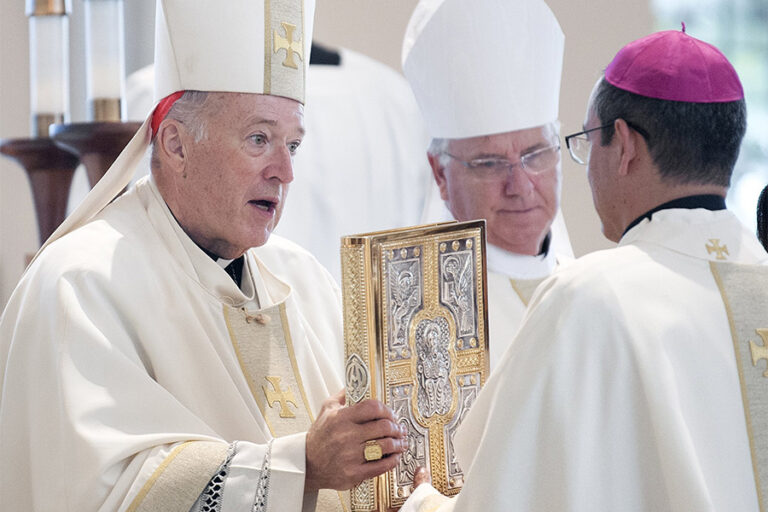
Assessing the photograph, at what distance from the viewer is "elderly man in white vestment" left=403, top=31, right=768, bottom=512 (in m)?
2.38

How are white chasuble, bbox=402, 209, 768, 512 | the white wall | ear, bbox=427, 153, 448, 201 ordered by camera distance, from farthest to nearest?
the white wall < ear, bbox=427, 153, 448, 201 < white chasuble, bbox=402, 209, 768, 512

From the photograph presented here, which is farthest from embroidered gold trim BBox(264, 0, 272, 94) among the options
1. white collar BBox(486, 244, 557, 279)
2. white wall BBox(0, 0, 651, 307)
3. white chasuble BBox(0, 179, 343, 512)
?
white wall BBox(0, 0, 651, 307)

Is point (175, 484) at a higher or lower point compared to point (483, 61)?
lower

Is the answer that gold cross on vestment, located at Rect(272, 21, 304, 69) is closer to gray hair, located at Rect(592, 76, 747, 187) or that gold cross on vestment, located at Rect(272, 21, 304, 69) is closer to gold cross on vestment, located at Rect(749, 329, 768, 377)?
gray hair, located at Rect(592, 76, 747, 187)

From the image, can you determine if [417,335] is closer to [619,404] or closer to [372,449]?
[372,449]

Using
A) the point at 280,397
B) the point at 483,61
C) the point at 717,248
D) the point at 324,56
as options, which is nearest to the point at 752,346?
the point at 717,248

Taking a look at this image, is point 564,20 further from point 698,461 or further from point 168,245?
point 698,461

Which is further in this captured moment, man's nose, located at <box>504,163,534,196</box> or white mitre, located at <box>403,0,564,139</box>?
white mitre, located at <box>403,0,564,139</box>

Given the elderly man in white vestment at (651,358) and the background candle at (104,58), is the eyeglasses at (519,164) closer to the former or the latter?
the background candle at (104,58)

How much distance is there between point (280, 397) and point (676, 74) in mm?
1423

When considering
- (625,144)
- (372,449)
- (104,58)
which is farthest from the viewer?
(104,58)

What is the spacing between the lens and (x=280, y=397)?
3260mm

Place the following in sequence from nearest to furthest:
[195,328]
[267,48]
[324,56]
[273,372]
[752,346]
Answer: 1. [752,346]
2. [195,328]
3. [273,372]
4. [267,48]
5. [324,56]

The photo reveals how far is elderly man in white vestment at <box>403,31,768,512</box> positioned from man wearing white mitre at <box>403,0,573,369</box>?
5.69 ft
